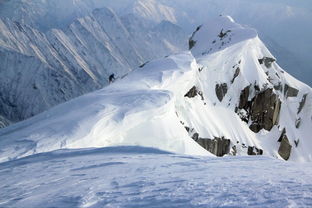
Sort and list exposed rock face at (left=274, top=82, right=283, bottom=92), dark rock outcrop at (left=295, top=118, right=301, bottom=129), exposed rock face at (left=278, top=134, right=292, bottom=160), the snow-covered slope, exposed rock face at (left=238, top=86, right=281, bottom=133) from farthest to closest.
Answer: exposed rock face at (left=274, top=82, right=283, bottom=92)
dark rock outcrop at (left=295, top=118, right=301, bottom=129)
exposed rock face at (left=238, top=86, right=281, bottom=133)
exposed rock face at (left=278, top=134, right=292, bottom=160)
the snow-covered slope

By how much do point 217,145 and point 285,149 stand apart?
22237 mm

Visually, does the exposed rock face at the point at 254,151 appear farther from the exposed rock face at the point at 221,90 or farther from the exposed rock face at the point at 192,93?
the exposed rock face at the point at 192,93

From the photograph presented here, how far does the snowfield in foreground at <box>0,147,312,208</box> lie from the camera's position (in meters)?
8.34

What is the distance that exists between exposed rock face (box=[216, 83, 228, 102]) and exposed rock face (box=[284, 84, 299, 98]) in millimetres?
18568

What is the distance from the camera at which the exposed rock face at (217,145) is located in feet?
199

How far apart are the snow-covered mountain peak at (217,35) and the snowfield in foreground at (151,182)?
227 ft

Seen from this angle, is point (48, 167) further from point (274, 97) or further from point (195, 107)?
point (274, 97)

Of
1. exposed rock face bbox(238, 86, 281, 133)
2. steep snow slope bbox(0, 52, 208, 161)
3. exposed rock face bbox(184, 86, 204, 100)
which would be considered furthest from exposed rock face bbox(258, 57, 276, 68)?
steep snow slope bbox(0, 52, 208, 161)

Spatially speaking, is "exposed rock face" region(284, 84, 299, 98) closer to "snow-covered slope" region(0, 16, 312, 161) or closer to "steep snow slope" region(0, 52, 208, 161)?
"snow-covered slope" region(0, 16, 312, 161)

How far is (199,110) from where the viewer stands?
65062 mm

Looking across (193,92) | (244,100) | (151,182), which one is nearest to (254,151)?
(244,100)

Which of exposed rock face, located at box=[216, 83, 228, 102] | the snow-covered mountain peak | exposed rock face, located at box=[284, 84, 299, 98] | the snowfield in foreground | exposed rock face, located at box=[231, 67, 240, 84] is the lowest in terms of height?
the snowfield in foreground

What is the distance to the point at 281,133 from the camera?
8394cm

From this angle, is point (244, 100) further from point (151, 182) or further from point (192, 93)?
point (151, 182)
